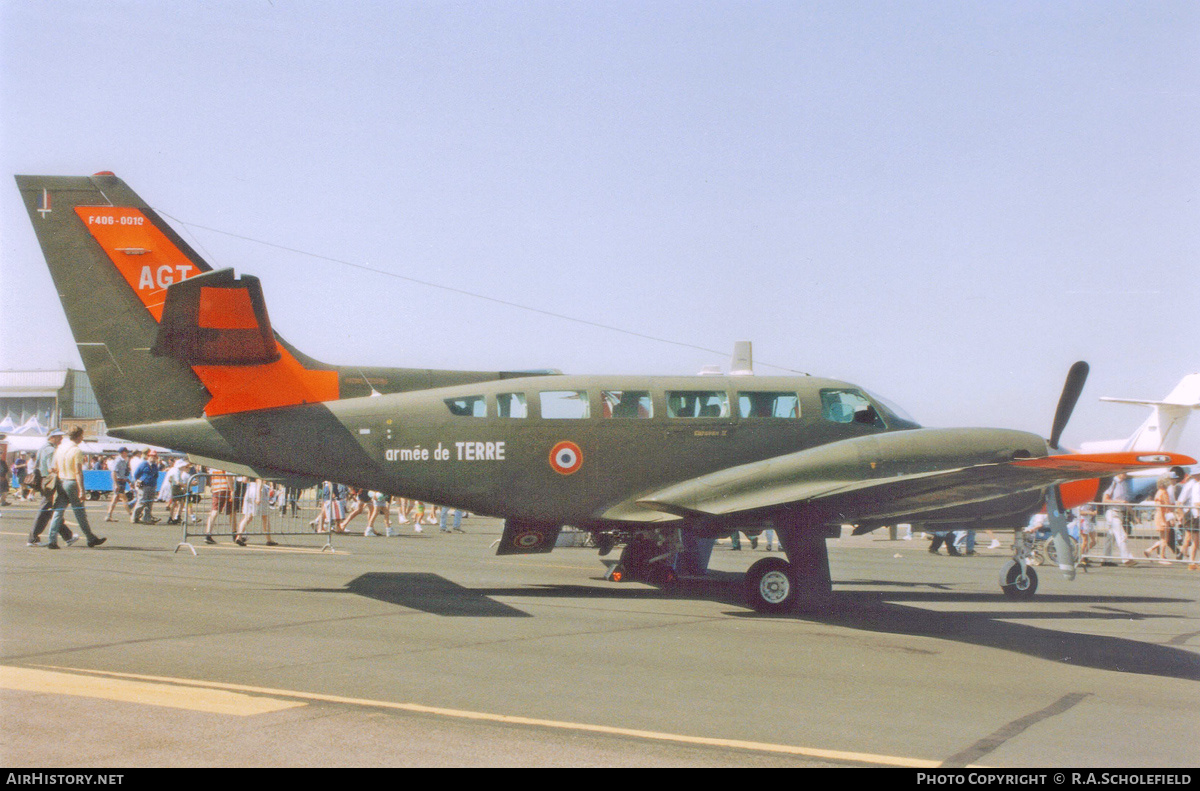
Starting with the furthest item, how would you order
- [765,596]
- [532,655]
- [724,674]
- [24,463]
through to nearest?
[24,463]
[765,596]
[532,655]
[724,674]

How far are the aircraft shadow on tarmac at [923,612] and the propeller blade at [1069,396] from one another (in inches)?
96.5

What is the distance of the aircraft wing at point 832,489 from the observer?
10.4 meters

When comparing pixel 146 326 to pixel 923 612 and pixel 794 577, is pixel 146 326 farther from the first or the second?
pixel 923 612

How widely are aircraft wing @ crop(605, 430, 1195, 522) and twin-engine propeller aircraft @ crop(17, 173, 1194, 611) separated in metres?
0.03

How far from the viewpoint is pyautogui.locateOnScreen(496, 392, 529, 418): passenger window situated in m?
12.2

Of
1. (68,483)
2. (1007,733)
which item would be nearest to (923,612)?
(1007,733)

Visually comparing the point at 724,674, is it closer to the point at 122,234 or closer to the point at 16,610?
the point at 16,610

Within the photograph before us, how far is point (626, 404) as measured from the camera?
1239cm

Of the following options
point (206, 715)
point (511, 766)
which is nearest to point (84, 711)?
point (206, 715)

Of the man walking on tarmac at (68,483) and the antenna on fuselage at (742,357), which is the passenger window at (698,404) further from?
the man walking on tarmac at (68,483)

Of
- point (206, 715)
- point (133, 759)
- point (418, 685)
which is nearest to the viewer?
point (133, 759)

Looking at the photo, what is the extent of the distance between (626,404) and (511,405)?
151 centimetres

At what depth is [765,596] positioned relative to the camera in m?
11.5

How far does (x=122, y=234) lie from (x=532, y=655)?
8427 millimetres
